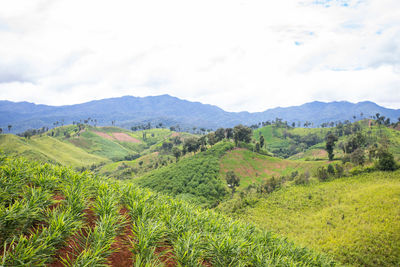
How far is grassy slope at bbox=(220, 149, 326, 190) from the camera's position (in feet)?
236

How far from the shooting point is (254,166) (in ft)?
258

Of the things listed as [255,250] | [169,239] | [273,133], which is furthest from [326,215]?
[273,133]

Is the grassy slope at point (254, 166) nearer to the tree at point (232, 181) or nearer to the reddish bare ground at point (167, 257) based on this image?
the tree at point (232, 181)

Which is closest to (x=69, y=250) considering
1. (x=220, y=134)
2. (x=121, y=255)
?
(x=121, y=255)

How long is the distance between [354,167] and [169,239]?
57684mm

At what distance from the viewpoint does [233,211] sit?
4116 centimetres

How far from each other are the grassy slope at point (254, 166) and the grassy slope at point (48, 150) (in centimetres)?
10837

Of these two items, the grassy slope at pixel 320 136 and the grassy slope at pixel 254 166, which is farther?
the grassy slope at pixel 320 136

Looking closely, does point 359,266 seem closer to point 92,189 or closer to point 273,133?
point 92,189

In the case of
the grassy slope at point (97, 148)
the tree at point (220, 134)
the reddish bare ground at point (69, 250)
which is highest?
the reddish bare ground at point (69, 250)

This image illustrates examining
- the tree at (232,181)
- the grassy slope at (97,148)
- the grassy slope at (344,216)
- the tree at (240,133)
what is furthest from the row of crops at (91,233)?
the grassy slope at (97,148)

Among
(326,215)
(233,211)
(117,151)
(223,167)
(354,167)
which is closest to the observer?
(326,215)

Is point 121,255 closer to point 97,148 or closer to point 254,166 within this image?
point 254,166

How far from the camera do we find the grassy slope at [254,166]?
236ft
